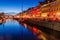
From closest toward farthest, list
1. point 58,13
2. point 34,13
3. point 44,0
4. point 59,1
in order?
point 58,13, point 59,1, point 34,13, point 44,0

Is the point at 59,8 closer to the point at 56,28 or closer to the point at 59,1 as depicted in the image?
the point at 59,1

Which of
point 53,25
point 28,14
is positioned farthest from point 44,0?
point 53,25

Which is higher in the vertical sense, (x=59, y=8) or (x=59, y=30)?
(x=59, y=8)

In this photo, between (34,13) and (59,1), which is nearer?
(59,1)

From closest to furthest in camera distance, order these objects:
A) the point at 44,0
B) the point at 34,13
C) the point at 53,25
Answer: the point at 53,25
the point at 34,13
the point at 44,0

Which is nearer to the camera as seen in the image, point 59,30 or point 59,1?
point 59,30

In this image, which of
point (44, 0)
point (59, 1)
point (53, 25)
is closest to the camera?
point (53, 25)

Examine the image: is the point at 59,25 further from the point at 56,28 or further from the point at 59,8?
the point at 59,8

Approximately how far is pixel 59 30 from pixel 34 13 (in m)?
36.1

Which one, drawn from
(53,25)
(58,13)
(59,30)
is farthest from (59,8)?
(59,30)

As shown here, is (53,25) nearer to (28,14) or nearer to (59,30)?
(59,30)

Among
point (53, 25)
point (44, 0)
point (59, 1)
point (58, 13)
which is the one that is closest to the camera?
point (53, 25)

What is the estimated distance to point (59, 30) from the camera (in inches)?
800

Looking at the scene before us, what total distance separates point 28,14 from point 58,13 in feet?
106
